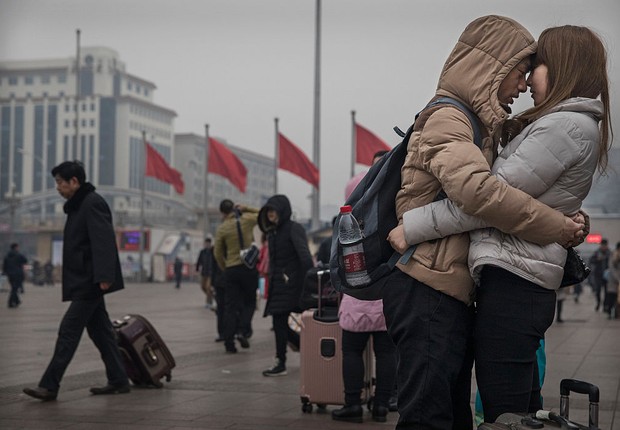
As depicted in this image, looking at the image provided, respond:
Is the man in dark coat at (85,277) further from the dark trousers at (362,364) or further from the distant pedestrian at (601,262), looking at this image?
the distant pedestrian at (601,262)

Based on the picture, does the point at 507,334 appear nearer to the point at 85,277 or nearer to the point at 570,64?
the point at 570,64

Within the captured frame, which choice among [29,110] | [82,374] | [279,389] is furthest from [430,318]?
[29,110]

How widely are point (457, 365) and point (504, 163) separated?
64cm

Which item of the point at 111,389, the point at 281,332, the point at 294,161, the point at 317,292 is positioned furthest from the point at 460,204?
the point at 294,161

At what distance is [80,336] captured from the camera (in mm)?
8094

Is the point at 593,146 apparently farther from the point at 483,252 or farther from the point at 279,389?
the point at 279,389

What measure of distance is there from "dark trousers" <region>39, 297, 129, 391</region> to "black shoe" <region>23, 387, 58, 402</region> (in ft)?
0.11

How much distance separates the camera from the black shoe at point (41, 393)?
25.1 ft

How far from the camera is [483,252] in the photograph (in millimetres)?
3197

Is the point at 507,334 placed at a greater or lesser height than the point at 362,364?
greater

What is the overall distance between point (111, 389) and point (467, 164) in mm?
5625

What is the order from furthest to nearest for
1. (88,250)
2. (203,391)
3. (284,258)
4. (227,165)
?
(227,165) → (284,258) → (203,391) → (88,250)

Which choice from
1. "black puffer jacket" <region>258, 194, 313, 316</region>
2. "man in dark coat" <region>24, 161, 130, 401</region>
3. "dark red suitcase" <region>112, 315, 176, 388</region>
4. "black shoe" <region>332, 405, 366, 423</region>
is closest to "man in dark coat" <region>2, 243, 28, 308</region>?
"black puffer jacket" <region>258, 194, 313, 316</region>

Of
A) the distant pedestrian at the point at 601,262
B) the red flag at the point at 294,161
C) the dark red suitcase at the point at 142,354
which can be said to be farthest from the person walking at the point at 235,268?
the red flag at the point at 294,161
